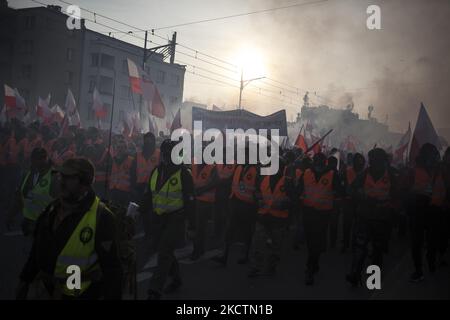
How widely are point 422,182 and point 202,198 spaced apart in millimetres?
3535

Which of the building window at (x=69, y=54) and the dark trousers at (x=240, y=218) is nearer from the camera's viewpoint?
the dark trousers at (x=240, y=218)

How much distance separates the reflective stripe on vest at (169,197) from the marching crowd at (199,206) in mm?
12

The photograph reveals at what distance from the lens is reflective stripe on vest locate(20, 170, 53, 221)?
191 inches

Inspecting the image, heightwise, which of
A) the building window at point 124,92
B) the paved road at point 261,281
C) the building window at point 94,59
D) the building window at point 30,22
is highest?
the building window at point 30,22

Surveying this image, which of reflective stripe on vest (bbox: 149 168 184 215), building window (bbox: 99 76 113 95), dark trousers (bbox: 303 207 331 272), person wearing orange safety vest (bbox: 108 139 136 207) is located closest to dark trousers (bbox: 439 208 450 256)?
dark trousers (bbox: 303 207 331 272)

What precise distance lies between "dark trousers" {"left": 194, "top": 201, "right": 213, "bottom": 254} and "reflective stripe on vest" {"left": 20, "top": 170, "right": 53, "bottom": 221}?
8.83 ft

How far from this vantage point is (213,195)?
293 inches

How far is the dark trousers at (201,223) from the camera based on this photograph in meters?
7.13

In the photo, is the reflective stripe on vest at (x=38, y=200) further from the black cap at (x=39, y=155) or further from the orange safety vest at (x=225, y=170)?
the orange safety vest at (x=225, y=170)

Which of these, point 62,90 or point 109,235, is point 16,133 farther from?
point 62,90

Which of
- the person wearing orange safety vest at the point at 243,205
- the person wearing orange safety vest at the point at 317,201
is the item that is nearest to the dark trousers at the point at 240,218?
the person wearing orange safety vest at the point at 243,205

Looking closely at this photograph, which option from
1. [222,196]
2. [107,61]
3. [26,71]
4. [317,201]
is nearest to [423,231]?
[317,201]

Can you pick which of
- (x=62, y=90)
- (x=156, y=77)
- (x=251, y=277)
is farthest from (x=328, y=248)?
(x=156, y=77)
